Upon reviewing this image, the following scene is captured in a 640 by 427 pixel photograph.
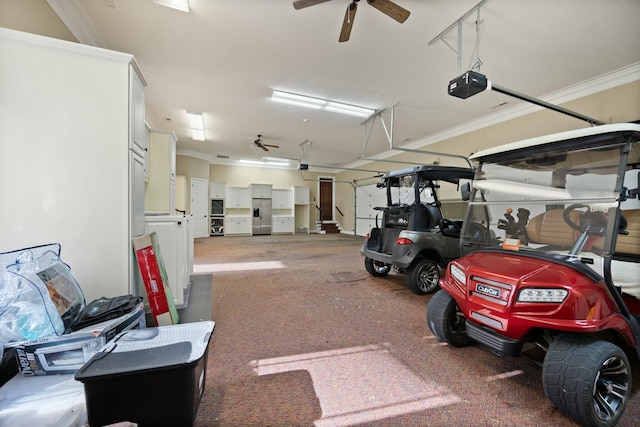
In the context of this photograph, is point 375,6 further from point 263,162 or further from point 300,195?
point 300,195

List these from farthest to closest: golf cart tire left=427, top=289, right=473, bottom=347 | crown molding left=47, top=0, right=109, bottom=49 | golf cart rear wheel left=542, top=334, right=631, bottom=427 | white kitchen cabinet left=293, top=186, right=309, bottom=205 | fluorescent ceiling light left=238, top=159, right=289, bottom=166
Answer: white kitchen cabinet left=293, top=186, right=309, bottom=205 < fluorescent ceiling light left=238, top=159, right=289, bottom=166 < crown molding left=47, top=0, right=109, bottom=49 < golf cart tire left=427, top=289, right=473, bottom=347 < golf cart rear wheel left=542, top=334, right=631, bottom=427

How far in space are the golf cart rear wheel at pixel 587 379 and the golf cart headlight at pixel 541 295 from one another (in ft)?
0.93

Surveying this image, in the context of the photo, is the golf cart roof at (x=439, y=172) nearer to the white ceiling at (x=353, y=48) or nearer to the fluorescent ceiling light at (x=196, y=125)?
the white ceiling at (x=353, y=48)

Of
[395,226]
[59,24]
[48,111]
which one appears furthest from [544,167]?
[59,24]

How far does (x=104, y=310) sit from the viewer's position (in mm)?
1678

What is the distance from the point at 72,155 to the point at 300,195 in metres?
10.4

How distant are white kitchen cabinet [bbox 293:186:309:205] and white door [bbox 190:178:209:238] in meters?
3.96

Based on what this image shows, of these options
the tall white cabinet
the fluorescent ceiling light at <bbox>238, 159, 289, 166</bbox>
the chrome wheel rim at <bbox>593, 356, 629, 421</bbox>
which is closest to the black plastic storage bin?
the tall white cabinet

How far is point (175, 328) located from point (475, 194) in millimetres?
2594

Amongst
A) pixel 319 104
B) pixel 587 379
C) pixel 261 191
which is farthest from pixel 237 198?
pixel 587 379

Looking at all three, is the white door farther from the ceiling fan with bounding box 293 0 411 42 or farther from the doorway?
the ceiling fan with bounding box 293 0 411 42

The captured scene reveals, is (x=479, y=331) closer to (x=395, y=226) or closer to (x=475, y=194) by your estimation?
(x=475, y=194)

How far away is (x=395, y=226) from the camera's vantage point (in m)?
4.04

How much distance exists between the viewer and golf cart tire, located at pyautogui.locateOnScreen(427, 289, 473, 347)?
6.59 feet
